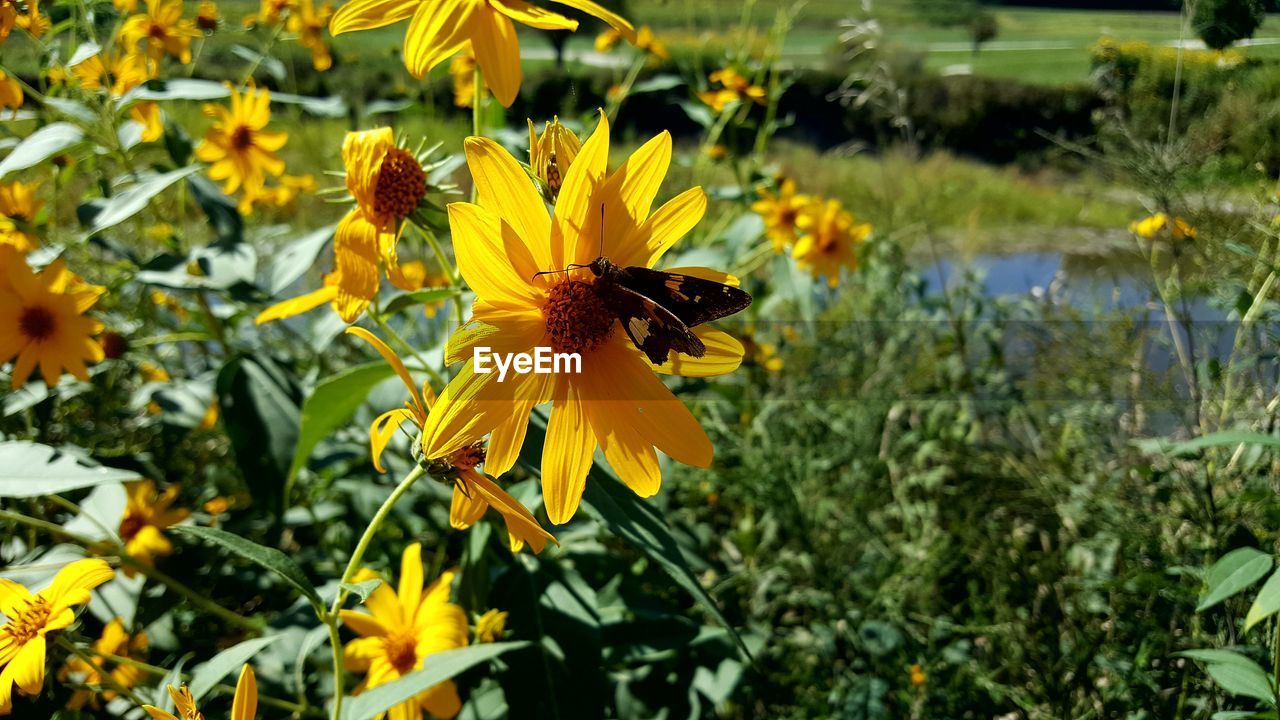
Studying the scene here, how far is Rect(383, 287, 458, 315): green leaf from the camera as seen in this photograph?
610 mm

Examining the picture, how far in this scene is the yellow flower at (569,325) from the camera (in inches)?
17.8

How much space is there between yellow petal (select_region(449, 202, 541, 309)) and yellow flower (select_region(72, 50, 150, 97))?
2.69 ft

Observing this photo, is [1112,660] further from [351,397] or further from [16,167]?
[16,167]

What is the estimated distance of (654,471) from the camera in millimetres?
494

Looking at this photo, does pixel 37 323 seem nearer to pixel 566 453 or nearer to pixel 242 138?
pixel 242 138

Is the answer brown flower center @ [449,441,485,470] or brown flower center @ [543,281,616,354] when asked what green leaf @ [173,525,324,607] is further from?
brown flower center @ [543,281,616,354]

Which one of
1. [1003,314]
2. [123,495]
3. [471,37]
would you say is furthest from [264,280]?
[1003,314]

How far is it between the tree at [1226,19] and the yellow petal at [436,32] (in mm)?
822

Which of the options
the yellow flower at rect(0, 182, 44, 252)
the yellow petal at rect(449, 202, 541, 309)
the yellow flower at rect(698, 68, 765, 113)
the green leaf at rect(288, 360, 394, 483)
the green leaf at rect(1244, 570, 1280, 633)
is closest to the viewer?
the yellow petal at rect(449, 202, 541, 309)

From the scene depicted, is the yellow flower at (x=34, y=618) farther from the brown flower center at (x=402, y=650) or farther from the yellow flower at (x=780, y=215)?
the yellow flower at (x=780, y=215)

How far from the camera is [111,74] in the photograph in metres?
1.15

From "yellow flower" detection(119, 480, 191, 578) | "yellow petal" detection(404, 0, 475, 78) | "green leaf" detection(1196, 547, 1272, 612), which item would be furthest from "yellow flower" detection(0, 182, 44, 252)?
"green leaf" detection(1196, 547, 1272, 612)

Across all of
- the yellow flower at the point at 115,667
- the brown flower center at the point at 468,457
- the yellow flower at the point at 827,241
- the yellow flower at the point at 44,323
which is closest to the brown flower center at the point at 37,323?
the yellow flower at the point at 44,323

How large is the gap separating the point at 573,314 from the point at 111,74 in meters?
1.08
